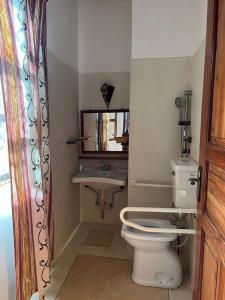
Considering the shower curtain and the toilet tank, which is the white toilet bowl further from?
the shower curtain

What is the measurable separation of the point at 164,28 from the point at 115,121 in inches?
42.8

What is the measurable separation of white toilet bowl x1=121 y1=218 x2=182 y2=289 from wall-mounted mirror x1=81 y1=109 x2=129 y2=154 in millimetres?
1080

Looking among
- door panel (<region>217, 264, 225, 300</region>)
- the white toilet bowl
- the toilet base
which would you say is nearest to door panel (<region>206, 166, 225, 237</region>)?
door panel (<region>217, 264, 225, 300</region>)

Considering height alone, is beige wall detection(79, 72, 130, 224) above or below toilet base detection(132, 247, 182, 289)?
above

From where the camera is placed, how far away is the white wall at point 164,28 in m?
1.97

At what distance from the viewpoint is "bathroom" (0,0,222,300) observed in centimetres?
187

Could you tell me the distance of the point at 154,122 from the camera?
7.05 feet

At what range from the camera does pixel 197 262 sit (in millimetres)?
1138

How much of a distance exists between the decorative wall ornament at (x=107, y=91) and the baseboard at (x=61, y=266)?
1.63m

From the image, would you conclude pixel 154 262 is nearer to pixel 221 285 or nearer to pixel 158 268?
pixel 158 268

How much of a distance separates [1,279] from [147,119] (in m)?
1.66

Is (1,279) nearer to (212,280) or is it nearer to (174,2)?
(212,280)

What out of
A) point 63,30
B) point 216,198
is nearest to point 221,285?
point 216,198

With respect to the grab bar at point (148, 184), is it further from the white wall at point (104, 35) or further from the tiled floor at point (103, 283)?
the white wall at point (104, 35)
